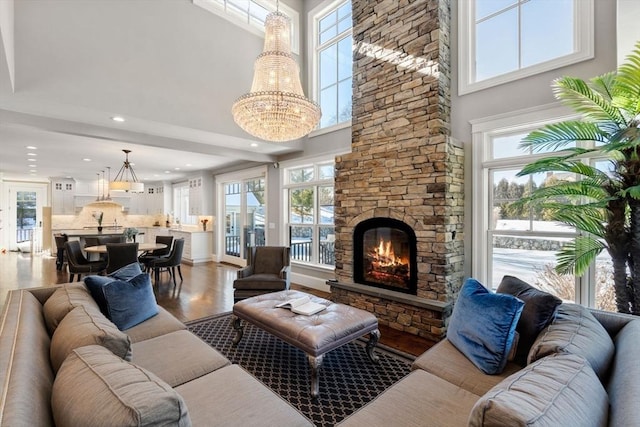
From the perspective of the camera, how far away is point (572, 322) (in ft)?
5.49

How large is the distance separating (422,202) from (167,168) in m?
7.20

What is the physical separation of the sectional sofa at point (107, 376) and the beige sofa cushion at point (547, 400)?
82 centimetres

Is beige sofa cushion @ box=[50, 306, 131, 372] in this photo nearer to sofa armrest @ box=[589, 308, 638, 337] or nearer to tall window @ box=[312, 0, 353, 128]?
sofa armrest @ box=[589, 308, 638, 337]

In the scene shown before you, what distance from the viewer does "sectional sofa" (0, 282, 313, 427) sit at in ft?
2.92

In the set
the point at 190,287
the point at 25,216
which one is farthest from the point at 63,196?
the point at 190,287

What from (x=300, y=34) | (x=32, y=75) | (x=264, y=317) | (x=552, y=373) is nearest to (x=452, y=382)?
(x=552, y=373)

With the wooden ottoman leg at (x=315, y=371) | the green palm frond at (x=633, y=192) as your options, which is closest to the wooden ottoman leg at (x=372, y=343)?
the wooden ottoman leg at (x=315, y=371)

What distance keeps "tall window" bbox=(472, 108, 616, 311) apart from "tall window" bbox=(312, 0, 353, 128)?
2.43 metres

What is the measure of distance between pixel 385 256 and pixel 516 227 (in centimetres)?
157

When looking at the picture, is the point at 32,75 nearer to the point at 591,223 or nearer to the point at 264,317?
the point at 264,317

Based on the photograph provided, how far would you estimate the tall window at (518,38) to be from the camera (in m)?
2.86

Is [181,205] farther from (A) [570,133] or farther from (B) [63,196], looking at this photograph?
(A) [570,133]

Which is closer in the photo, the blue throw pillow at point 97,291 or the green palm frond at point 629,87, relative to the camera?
the green palm frond at point 629,87

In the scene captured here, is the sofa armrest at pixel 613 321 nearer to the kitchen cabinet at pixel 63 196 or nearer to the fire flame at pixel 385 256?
the fire flame at pixel 385 256
